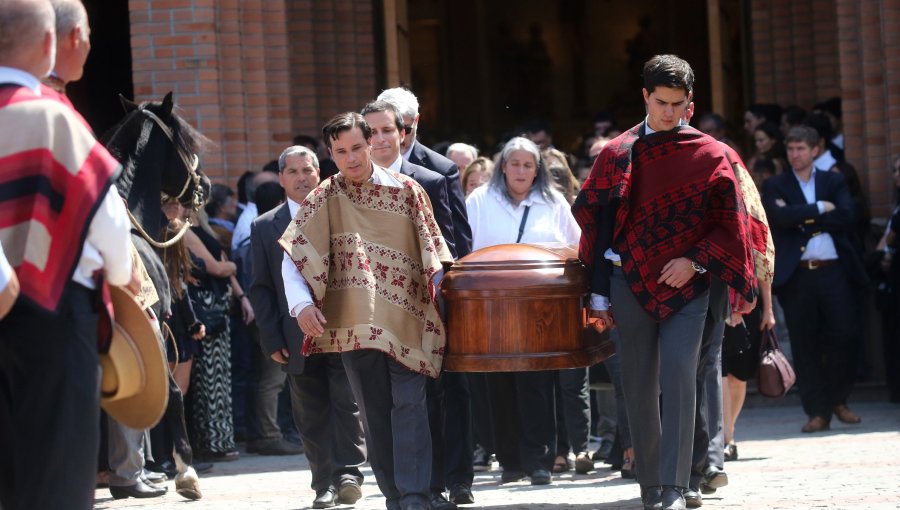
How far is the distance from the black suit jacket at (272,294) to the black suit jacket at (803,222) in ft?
13.8

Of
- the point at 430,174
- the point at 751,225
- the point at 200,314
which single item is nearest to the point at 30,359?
the point at 430,174

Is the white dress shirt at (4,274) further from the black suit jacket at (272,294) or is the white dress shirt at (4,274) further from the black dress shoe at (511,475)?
the black dress shoe at (511,475)

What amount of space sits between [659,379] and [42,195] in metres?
3.48

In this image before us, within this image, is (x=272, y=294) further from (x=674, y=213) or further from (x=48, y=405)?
(x=48, y=405)

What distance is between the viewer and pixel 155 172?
27.8 feet

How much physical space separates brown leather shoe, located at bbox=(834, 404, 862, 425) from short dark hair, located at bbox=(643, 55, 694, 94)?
4887mm

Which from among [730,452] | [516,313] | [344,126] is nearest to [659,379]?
[516,313]

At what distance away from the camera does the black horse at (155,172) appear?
841cm

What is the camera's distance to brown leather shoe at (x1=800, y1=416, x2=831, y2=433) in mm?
11008

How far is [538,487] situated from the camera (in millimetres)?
8734

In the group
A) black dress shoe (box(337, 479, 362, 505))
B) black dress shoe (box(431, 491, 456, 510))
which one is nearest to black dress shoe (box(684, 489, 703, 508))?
black dress shoe (box(431, 491, 456, 510))

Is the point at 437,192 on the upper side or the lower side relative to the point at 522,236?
upper

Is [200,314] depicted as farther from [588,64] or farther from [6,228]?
[588,64]

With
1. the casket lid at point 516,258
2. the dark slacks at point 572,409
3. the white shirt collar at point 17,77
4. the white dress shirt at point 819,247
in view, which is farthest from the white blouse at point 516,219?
the white shirt collar at point 17,77
